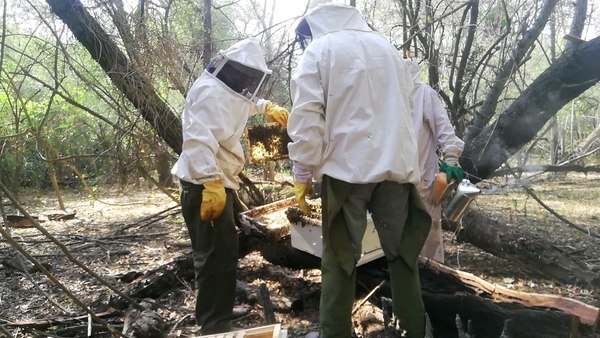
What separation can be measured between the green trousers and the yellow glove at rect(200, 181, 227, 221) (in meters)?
0.83

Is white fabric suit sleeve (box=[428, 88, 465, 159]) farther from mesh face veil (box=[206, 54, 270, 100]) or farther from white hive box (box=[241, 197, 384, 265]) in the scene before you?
mesh face veil (box=[206, 54, 270, 100])

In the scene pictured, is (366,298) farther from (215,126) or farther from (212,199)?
(215,126)

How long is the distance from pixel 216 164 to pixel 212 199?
228 millimetres

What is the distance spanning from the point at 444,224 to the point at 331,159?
270cm

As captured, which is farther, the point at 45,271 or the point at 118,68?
the point at 118,68

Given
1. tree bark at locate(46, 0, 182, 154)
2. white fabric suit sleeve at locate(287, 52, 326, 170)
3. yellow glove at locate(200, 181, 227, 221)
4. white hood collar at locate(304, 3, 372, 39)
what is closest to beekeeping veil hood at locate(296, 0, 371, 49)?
white hood collar at locate(304, 3, 372, 39)

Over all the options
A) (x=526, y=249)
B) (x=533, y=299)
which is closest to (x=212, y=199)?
(x=533, y=299)

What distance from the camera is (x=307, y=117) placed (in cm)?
241

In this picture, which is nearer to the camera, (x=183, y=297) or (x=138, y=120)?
(x=183, y=297)

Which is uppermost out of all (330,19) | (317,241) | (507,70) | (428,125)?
(330,19)

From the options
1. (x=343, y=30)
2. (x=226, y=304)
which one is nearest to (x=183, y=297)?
(x=226, y=304)

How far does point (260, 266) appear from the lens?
441 centimetres

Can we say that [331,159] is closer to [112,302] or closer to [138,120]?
[112,302]

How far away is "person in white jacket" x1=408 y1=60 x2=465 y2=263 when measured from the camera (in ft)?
11.0
